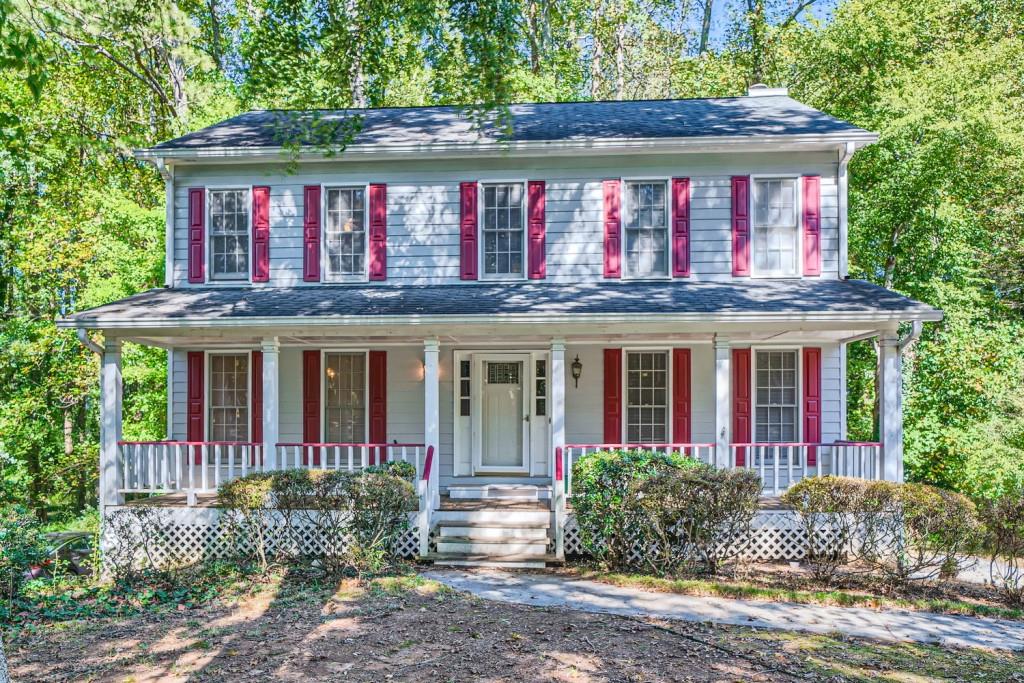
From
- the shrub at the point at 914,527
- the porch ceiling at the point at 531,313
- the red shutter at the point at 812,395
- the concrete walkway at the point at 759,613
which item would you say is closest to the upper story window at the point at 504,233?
the porch ceiling at the point at 531,313

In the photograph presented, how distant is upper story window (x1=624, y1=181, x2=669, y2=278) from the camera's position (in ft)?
37.1

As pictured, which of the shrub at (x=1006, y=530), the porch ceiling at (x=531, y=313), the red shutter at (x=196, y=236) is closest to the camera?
the shrub at (x=1006, y=530)

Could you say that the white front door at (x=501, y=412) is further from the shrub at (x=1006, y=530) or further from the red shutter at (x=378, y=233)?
the shrub at (x=1006, y=530)

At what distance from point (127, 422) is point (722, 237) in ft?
49.8

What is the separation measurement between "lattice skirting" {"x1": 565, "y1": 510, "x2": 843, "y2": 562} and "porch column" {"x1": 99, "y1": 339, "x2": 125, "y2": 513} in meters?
6.22

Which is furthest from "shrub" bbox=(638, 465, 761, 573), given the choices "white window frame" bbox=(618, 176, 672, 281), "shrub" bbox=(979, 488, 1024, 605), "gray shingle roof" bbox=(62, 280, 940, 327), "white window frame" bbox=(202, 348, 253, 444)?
"white window frame" bbox=(202, 348, 253, 444)

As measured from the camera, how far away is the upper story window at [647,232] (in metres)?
11.3

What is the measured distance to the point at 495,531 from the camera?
29.8 ft

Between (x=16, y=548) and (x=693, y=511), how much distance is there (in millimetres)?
7440

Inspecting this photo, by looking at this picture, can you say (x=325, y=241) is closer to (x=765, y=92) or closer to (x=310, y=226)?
(x=310, y=226)

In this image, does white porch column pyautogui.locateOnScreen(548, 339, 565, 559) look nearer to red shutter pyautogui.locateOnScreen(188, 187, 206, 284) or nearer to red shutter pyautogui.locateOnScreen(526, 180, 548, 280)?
red shutter pyautogui.locateOnScreen(526, 180, 548, 280)

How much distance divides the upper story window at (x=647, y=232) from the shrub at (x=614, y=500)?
12.3 feet

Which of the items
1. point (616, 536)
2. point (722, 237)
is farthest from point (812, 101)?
point (616, 536)

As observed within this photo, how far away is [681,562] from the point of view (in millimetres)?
8047
